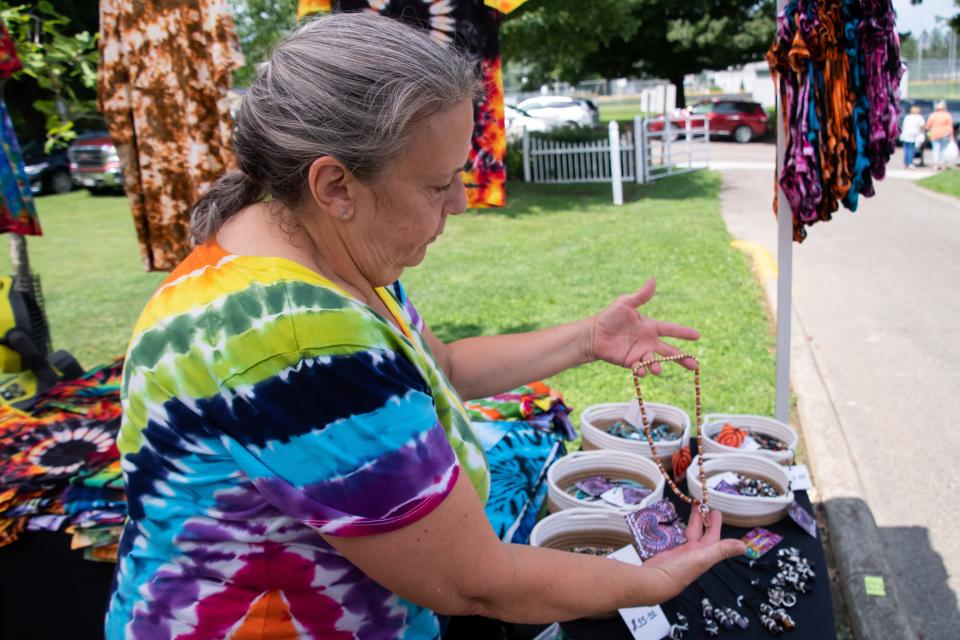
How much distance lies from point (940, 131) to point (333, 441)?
634 inches

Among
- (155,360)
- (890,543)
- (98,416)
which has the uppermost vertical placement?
(155,360)

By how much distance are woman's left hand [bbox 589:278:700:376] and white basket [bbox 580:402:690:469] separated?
318 millimetres

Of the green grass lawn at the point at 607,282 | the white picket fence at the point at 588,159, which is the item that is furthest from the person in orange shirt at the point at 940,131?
the green grass lawn at the point at 607,282

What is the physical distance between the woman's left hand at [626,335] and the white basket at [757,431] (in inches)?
16.3

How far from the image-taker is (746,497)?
1.82m

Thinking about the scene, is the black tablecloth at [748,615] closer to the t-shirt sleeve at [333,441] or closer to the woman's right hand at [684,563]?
the woman's right hand at [684,563]

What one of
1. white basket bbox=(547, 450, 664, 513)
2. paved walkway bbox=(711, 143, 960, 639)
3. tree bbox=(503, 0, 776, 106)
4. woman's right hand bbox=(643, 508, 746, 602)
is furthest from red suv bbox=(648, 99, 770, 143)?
woman's right hand bbox=(643, 508, 746, 602)

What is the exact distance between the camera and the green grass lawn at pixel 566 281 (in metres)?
4.54

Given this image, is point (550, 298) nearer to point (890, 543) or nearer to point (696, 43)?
point (890, 543)

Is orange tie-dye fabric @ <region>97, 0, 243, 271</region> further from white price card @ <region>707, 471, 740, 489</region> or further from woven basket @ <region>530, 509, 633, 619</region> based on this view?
white price card @ <region>707, 471, 740, 489</region>

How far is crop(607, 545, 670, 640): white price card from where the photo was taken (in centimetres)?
151

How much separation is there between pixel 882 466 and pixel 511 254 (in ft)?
17.0

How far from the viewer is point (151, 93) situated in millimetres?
3020

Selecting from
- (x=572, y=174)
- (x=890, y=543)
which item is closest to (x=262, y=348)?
(x=890, y=543)
